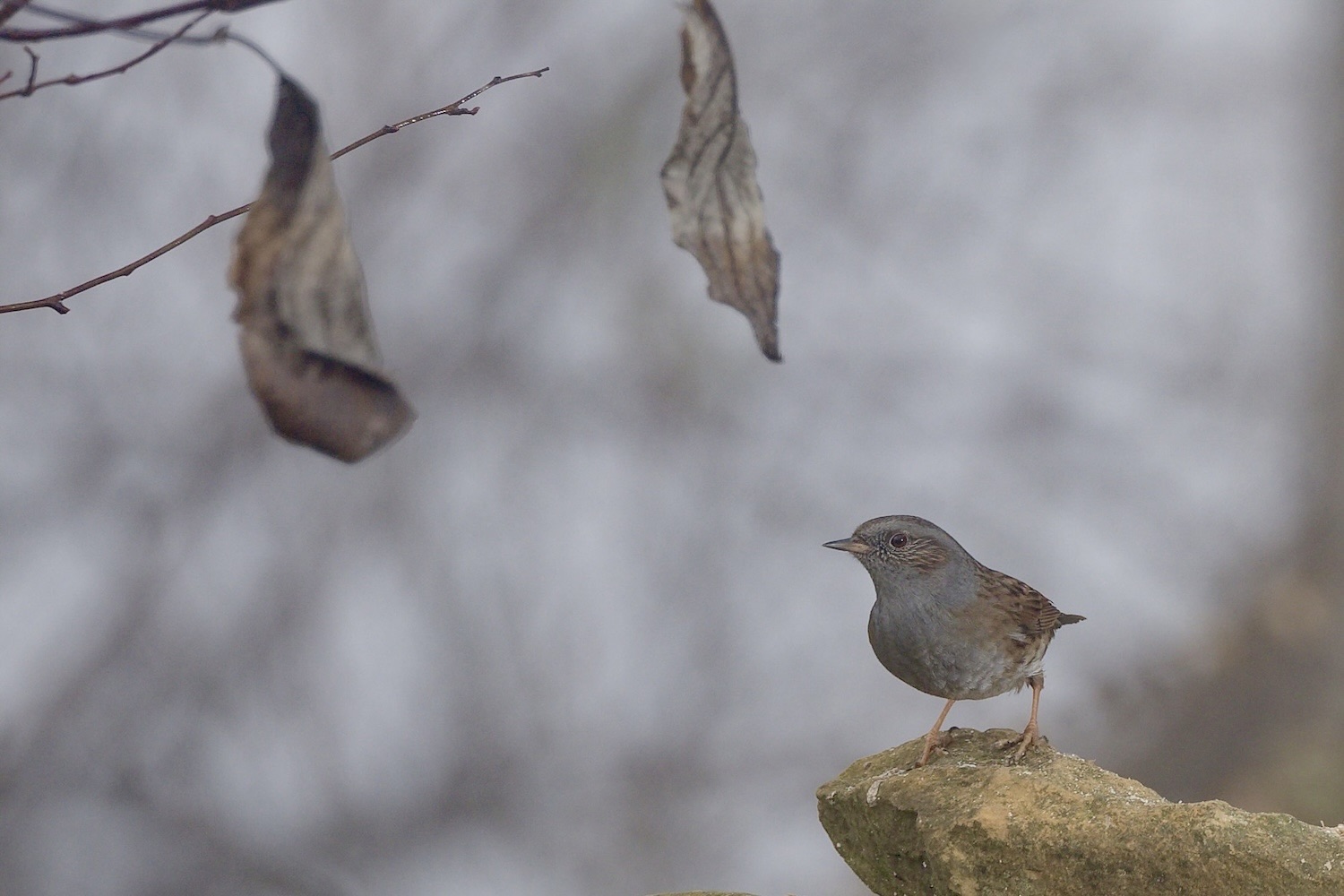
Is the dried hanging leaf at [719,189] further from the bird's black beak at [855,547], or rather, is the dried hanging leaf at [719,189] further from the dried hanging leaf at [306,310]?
the bird's black beak at [855,547]

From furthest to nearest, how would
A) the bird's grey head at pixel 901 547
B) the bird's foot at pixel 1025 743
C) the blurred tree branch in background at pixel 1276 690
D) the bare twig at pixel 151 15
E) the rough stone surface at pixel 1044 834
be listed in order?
the blurred tree branch in background at pixel 1276 690, the bird's grey head at pixel 901 547, the bird's foot at pixel 1025 743, the rough stone surface at pixel 1044 834, the bare twig at pixel 151 15

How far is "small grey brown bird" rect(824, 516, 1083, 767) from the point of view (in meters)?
3.27

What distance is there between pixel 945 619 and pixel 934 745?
0.30 m

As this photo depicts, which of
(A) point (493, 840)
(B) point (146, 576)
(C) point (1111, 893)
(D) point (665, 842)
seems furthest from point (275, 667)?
(C) point (1111, 893)

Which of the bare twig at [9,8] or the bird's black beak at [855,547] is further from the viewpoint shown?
the bird's black beak at [855,547]

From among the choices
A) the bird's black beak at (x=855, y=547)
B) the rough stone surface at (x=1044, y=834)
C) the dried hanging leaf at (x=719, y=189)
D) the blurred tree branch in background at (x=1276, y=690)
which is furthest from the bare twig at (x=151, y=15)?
the blurred tree branch in background at (x=1276, y=690)

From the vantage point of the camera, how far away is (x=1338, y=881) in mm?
2311

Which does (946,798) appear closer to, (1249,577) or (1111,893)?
(1111,893)

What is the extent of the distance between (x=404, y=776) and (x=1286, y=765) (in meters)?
5.11

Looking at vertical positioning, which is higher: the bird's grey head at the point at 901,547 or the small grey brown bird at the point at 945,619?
the bird's grey head at the point at 901,547

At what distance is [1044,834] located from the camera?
2619 mm

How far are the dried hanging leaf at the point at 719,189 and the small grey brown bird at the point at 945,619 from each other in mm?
1749

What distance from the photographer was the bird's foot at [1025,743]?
2994 millimetres

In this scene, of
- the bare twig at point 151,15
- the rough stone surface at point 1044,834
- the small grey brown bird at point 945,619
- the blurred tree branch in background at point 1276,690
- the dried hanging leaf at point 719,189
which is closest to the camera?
the bare twig at point 151,15
